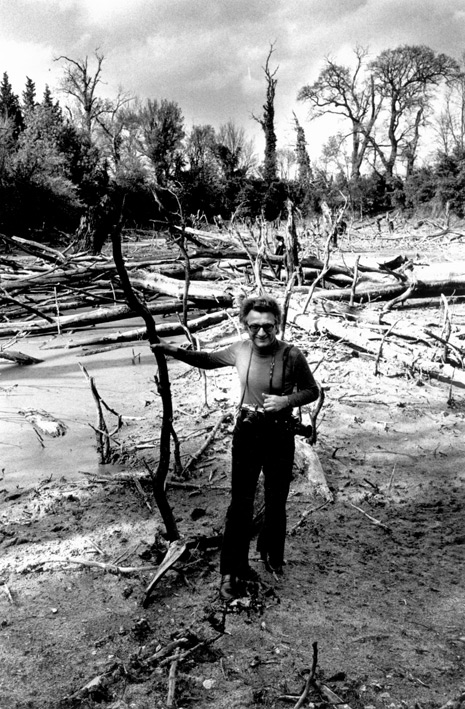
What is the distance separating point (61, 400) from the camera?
6.36 metres

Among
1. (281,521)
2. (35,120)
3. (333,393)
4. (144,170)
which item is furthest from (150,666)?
(144,170)

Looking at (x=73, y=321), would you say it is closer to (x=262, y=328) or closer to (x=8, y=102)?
(x=262, y=328)

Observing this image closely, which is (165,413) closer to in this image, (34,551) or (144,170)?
(34,551)

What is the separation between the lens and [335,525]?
374cm

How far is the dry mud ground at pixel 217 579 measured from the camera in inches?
91.4

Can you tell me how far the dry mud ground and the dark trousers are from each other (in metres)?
0.24

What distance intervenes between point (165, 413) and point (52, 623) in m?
1.14

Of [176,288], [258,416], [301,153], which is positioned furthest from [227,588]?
[301,153]

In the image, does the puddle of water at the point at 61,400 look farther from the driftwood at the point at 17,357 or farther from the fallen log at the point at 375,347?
the fallen log at the point at 375,347

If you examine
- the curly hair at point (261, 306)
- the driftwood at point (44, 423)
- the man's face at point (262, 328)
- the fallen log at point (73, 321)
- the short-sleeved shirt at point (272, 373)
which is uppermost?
the curly hair at point (261, 306)

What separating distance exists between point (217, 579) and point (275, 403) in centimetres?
106

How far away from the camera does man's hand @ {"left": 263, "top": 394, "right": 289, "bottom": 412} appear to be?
2.74 m

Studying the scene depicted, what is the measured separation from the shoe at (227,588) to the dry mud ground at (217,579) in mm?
60

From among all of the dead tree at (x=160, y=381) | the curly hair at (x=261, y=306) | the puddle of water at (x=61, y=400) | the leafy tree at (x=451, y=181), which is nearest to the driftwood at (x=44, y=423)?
the puddle of water at (x=61, y=400)
